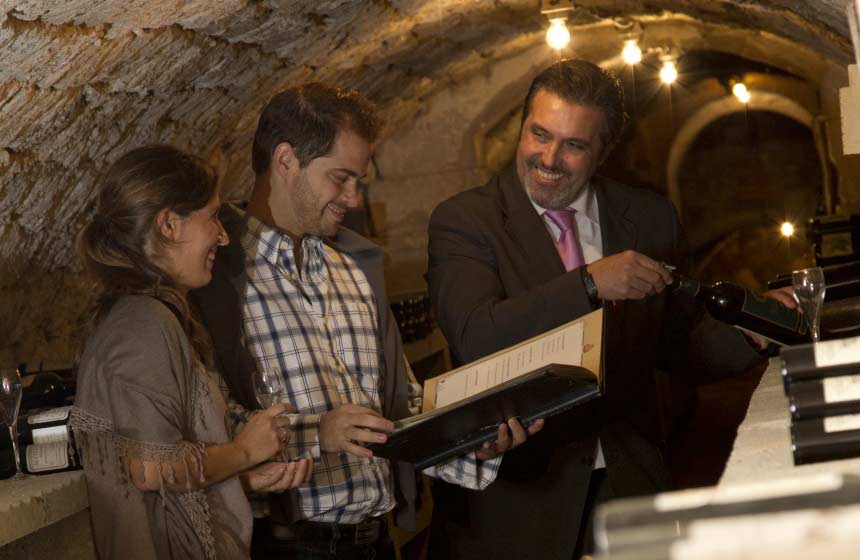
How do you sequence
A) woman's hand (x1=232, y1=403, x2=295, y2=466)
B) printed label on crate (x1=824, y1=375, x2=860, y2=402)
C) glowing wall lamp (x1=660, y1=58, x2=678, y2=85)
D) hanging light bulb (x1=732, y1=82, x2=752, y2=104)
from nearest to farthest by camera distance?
printed label on crate (x1=824, y1=375, x2=860, y2=402) < woman's hand (x1=232, y1=403, x2=295, y2=466) < glowing wall lamp (x1=660, y1=58, x2=678, y2=85) < hanging light bulb (x1=732, y1=82, x2=752, y2=104)

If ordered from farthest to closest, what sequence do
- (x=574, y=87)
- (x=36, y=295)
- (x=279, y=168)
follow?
1. (x=36, y=295)
2. (x=574, y=87)
3. (x=279, y=168)

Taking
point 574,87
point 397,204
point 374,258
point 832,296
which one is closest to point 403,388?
point 374,258

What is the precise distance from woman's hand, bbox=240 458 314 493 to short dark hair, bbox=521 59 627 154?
3.59ft

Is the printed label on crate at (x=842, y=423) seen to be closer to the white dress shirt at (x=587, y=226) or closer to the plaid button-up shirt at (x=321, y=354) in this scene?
the plaid button-up shirt at (x=321, y=354)

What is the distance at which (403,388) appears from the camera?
2.66 m

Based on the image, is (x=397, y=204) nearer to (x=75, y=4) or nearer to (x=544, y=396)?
(x=75, y=4)

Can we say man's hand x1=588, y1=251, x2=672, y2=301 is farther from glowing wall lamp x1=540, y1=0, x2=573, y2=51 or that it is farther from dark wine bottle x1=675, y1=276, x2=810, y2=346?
glowing wall lamp x1=540, y1=0, x2=573, y2=51

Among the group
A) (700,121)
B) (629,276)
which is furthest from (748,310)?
(700,121)

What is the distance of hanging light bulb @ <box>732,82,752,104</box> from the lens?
865cm

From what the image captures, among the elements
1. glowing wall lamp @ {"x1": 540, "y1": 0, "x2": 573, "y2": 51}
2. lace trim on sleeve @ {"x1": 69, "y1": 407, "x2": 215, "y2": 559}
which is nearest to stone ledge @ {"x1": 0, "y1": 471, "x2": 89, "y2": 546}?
lace trim on sleeve @ {"x1": 69, "y1": 407, "x2": 215, "y2": 559}

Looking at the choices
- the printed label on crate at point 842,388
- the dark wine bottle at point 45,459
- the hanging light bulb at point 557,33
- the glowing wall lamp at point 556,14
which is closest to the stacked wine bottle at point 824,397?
the printed label on crate at point 842,388

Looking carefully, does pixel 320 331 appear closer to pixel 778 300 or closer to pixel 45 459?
pixel 45 459

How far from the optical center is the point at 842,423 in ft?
4.76

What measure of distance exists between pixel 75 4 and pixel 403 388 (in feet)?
3.91
